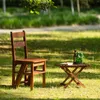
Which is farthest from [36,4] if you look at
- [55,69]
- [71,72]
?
[71,72]

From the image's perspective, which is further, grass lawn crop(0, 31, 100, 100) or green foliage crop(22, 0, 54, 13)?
green foliage crop(22, 0, 54, 13)

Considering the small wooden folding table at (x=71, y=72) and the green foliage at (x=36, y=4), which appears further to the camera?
the green foliage at (x=36, y=4)

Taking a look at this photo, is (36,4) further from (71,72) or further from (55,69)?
(71,72)

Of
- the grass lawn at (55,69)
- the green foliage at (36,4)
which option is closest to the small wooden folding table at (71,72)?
the grass lawn at (55,69)

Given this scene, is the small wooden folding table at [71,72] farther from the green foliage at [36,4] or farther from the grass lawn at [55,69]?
the green foliage at [36,4]

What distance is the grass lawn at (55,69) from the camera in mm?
10555

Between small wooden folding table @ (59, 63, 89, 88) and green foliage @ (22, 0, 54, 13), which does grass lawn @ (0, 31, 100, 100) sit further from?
green foliage @ (22, 0, 54, 13)

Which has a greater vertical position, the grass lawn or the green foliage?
the green foliage

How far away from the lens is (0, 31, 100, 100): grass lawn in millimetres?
10555

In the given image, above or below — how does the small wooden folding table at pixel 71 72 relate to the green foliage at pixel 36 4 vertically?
below

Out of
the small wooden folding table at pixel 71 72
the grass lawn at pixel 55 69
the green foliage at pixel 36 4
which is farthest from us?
the green foliage at pixel 36 4

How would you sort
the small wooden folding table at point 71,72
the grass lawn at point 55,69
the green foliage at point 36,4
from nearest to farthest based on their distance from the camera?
1. the grass lawn at point 55,69
2. the small wooden folding table at point 71,72
3. the green foliage at point 36,4

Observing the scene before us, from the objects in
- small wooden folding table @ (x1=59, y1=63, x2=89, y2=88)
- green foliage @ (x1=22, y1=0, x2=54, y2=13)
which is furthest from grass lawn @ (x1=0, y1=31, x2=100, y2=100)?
green foliage @ (x1=22, y1=0, x2=54, y2=13)

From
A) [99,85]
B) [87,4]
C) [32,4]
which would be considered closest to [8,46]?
[32,4]
